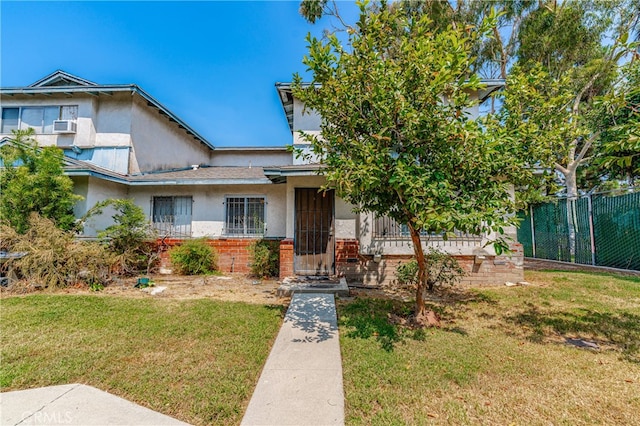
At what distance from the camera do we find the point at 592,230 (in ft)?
37.5

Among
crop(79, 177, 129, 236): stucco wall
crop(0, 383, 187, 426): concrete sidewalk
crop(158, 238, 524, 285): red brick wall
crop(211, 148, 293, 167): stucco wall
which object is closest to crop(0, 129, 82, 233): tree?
crop(79, 177, 129, 236): stucco wall

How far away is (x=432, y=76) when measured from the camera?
4344 mm

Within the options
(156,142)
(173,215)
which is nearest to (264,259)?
(173,215)

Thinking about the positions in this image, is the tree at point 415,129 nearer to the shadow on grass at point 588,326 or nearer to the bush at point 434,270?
the shadow on grass at point 588,326

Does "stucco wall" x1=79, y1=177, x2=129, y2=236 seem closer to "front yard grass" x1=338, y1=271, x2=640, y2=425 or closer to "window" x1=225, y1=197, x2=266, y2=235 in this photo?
"window" x1=225, y1=197, x2=266, y2=235

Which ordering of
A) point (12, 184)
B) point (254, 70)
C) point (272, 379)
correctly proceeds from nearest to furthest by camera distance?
point (272, 379), point (12, 184), point (254, 70)

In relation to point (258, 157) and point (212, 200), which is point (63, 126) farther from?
point (258, 157)

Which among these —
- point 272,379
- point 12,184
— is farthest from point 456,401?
point 12,184

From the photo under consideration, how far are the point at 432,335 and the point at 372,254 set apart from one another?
13.3 ft

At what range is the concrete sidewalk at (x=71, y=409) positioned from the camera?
9.46ft

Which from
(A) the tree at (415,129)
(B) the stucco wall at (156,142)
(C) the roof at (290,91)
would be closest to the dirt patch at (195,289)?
(A) the tree at (415,129)

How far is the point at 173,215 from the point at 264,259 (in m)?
4.90

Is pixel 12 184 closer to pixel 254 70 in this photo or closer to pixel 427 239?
pixel 254 70

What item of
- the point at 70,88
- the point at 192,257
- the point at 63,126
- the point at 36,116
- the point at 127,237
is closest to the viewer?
the point at 127,237
